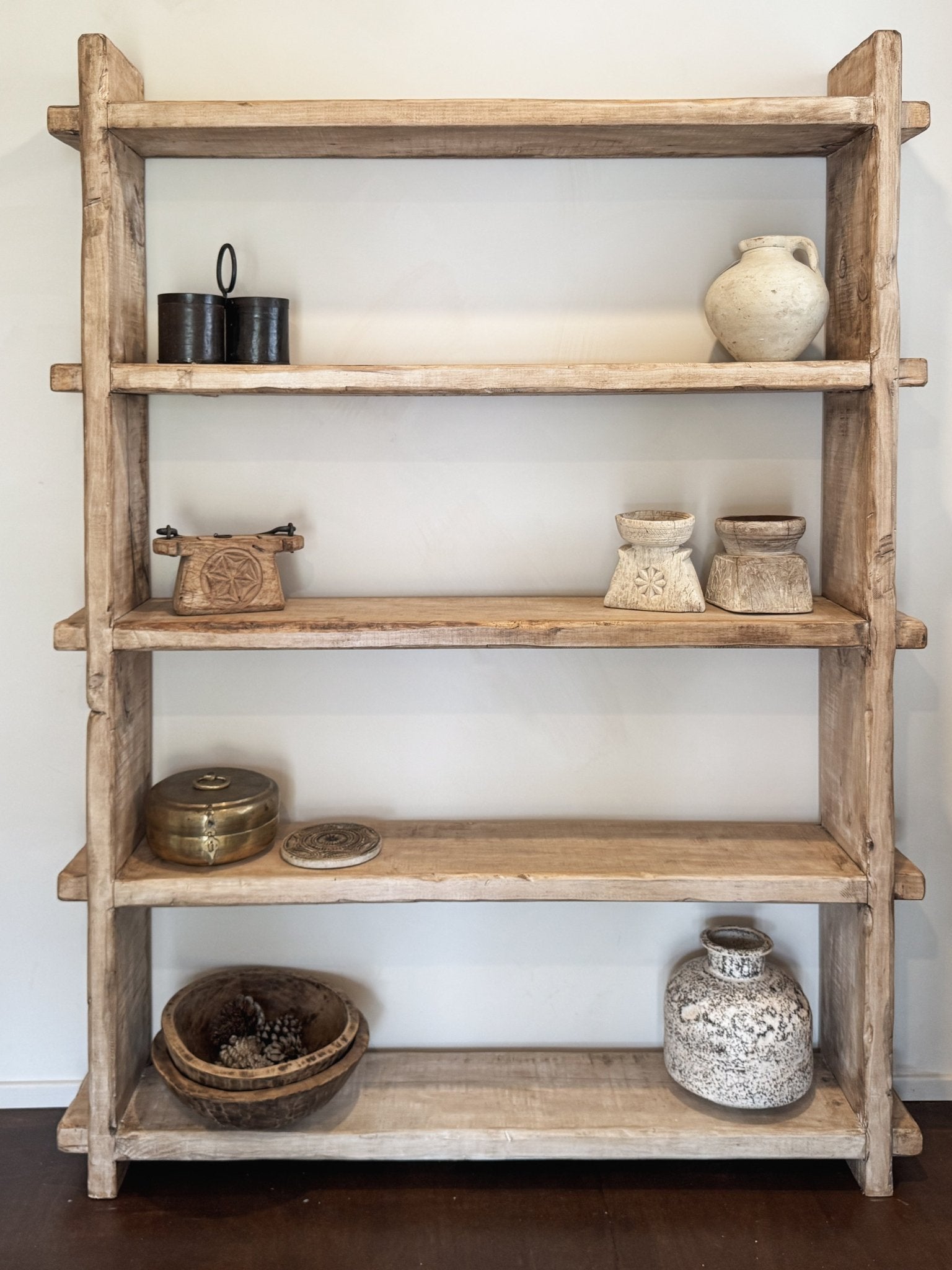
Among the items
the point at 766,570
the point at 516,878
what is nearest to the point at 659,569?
the point at 766,570

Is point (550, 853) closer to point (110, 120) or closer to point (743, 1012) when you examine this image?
point (743, 1012)

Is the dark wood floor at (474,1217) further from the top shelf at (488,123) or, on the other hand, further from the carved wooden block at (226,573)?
the top shelf at (488,123)

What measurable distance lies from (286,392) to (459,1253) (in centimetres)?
139

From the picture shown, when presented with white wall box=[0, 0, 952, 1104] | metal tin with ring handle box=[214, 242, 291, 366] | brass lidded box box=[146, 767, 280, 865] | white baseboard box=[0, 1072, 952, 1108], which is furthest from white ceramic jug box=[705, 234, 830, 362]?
white baseboard box=[0, 1072, 952, 1108]

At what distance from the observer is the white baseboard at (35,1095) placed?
2199 millimetres

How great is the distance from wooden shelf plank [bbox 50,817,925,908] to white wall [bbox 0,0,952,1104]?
0.20 metres

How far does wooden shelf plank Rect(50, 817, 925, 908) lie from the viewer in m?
1.90

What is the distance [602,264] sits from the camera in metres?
2.07

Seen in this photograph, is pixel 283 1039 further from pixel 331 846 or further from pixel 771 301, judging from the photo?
pixel 771 301

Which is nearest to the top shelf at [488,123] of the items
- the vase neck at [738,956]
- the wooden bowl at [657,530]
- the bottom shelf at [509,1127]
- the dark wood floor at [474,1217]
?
the wooden bowl at [657,530]

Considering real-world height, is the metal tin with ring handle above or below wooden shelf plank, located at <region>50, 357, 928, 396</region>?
above

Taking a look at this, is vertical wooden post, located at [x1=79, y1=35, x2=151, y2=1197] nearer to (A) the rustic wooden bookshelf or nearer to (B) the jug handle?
(A) the rustic wooden bookshelf

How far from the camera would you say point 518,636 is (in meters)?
1.84

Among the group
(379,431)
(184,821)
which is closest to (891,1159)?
(184,821)
